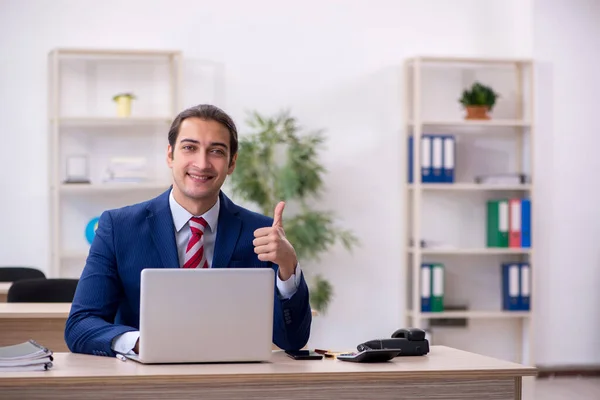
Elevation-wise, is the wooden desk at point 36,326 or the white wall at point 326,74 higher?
the white wall at point 326,74

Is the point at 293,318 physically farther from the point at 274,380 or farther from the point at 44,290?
the point at 44,290

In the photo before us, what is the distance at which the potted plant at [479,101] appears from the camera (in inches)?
251

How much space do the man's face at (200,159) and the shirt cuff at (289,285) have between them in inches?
14.1

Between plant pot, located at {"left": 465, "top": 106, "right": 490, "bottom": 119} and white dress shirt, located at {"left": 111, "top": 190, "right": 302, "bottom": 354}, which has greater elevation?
plant pot, located at {"left": 465, "top": 106, "right": 490, "bottom": 119}

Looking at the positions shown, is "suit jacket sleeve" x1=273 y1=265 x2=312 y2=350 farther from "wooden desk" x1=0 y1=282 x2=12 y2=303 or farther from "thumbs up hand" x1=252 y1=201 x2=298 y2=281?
"wooden desk" x1=0 y1=282 x2=12 y2=303

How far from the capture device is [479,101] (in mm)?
6375

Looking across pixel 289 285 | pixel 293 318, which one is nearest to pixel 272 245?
pixel 289 285

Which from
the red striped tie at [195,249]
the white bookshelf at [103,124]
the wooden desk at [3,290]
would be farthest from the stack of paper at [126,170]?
the red striped tie at [195,249]

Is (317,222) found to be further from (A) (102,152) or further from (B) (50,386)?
(B) (50,386)

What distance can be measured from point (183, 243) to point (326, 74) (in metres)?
3.93

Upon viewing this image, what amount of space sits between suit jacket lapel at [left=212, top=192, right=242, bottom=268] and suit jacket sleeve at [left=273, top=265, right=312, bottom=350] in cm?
21

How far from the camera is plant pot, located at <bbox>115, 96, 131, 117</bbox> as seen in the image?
234 inches

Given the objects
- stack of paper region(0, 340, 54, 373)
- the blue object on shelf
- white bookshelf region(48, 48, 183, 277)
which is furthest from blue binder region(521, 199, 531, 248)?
stack of paper region(0, 340, 54, 373)

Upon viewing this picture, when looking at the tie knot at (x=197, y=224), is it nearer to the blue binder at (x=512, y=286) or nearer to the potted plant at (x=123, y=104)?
the potted plant at (x=123, y=104)
